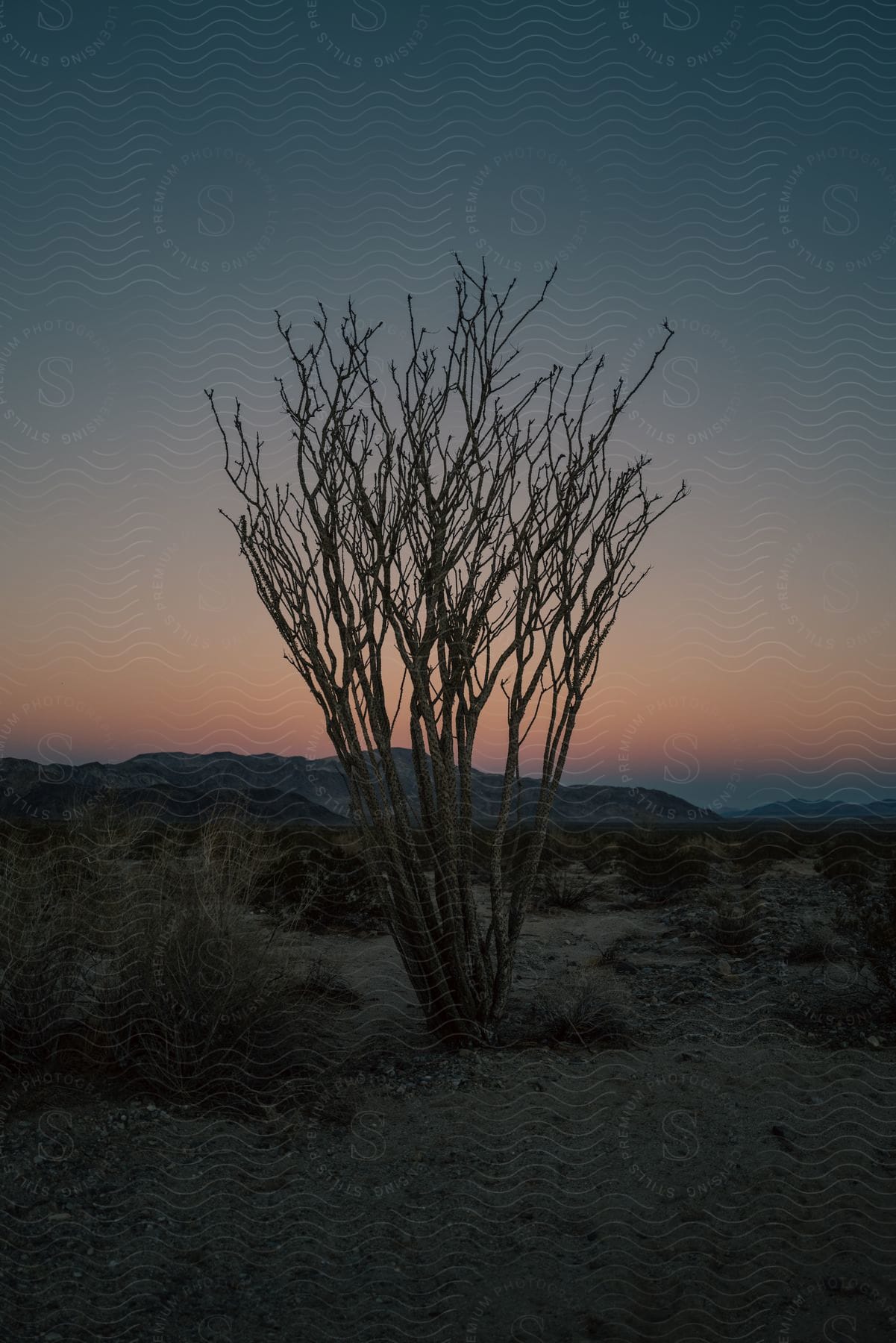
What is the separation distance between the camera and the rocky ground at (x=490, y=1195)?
8.09 ft

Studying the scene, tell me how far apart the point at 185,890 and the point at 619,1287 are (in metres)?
2.66

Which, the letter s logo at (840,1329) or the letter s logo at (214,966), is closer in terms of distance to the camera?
the letter s logo at (840,1329)

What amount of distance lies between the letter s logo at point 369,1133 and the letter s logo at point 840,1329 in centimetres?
160

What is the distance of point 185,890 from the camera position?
435cm

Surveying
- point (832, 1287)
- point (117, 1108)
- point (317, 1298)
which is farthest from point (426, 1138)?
point (832, 1287)

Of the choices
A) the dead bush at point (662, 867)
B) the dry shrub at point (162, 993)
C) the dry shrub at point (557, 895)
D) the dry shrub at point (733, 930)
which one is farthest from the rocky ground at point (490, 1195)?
the dead bush at point (662, 867)

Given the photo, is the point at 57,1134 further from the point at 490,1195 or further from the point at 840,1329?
the point at 840,1329

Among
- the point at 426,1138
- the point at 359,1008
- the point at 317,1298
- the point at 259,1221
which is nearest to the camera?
the point at 317,1298

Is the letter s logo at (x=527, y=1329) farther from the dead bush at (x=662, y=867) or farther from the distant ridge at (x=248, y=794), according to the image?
the dead bush at (x=662, y=867)

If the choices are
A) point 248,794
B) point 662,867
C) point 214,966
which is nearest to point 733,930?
point 214,966

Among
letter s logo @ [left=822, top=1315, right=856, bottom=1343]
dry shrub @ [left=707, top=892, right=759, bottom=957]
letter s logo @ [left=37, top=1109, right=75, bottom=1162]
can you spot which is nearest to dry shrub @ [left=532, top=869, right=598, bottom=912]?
dry shrub @ [left=707, top=892, right=759, bottom=957]

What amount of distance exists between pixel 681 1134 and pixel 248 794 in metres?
7.38

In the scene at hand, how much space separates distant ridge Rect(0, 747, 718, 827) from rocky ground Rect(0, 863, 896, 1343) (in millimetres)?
1222

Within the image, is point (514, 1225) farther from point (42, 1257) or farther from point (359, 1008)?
point (359, 1008)
